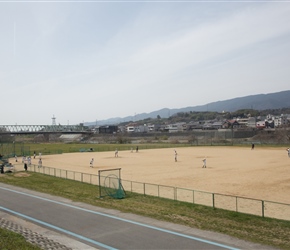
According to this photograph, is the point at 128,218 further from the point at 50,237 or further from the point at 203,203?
the point at 203,203

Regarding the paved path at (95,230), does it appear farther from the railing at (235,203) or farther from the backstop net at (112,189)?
the railing at (235,203)

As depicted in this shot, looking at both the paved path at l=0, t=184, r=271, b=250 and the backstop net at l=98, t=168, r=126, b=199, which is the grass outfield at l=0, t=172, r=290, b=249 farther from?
the paved path at l=0, t=184, r=271, b=250

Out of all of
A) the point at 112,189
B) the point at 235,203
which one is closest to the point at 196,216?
the point at 235,203

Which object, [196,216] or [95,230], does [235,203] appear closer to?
[196,216]

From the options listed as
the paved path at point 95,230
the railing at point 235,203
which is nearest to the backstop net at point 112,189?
the railing at point 235,203

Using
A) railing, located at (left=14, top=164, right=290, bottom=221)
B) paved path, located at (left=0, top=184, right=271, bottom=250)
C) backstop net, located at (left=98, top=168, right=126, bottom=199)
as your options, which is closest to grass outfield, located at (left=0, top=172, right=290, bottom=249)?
backstop net, located at (left=98, top=168, right=126, bottom=199)

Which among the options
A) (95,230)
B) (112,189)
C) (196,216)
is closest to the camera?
(95,230)

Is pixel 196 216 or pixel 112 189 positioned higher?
pixel 112 189

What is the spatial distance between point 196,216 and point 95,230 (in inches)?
235

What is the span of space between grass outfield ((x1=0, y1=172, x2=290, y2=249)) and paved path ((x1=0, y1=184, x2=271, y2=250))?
898mm

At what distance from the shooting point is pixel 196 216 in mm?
18859

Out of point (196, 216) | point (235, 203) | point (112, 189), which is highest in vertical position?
point (112, 189)

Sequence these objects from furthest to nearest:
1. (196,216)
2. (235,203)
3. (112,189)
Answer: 1. (112,189)
2. (235,203)
3. (196,216)

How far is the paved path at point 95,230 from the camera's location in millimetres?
14180
